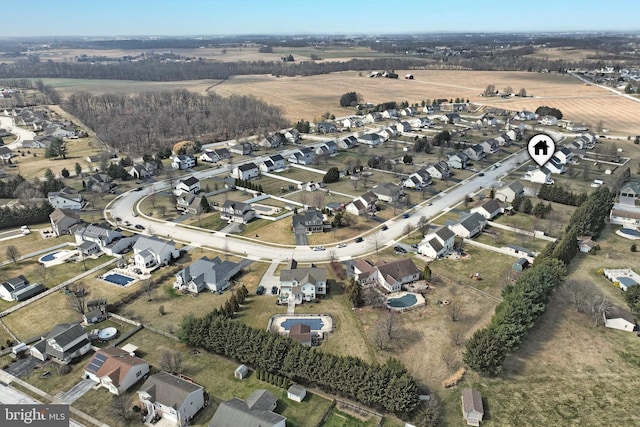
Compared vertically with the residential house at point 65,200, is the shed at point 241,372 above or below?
below

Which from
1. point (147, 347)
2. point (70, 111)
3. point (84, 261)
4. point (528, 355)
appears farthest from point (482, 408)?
point (70, 111)

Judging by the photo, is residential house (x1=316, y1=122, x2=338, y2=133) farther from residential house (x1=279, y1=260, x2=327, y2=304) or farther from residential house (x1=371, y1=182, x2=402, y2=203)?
residential house (x1=279, y1=260, x2=327, y2=304)

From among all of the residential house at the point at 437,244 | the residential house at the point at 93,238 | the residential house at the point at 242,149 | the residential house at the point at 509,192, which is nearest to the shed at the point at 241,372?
the residential house at the point at 437,244

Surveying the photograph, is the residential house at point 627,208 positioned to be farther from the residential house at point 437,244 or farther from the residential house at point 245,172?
the residential house at point 245,172

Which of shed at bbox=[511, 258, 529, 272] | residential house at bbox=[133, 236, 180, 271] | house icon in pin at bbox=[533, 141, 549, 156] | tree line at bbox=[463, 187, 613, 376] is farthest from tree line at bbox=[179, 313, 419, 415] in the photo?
house icon in pin at bbox=[533, 141, 549, 156]

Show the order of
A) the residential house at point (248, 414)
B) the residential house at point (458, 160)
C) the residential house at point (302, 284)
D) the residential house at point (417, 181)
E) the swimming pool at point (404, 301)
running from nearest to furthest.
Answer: the residential house at point (248, 414) → the swimming pool at point (404, 301) → the residential house at point (302, 284) → the residential house at point (417, 181) → the residential house at point (458, 160)

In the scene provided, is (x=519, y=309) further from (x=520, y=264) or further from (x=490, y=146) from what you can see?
(x=490, y=146)

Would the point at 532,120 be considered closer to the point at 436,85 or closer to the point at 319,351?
the point at 436,85
